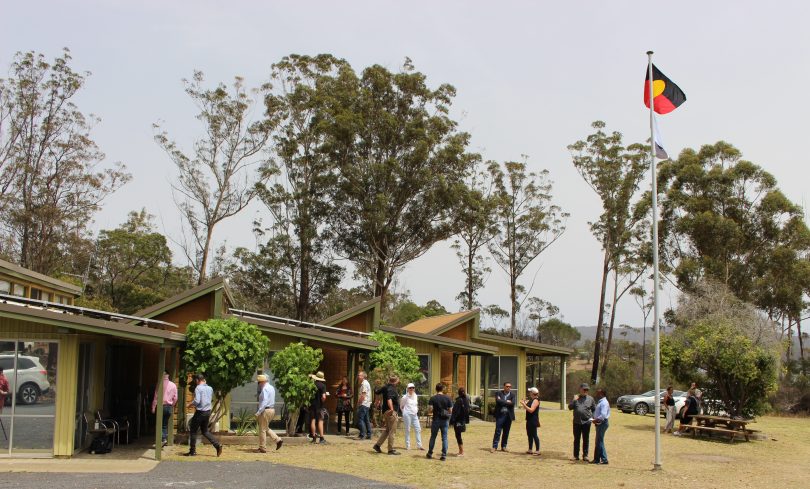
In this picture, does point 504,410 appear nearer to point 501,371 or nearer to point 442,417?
point 442,417

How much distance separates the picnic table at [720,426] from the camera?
67.5ft

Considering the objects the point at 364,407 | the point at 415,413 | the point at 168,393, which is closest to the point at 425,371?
the point at 364,407

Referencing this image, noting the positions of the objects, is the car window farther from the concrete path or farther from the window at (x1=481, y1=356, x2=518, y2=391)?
the window at (x1=481, y1=356, x2=518, y2=391)

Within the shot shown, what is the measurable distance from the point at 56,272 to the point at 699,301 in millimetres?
33214

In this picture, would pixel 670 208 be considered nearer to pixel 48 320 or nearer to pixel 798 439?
pixel 798 439

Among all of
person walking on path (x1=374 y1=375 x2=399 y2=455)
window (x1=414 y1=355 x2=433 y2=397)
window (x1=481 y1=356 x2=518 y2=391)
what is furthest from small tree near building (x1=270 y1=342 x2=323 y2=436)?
window (x1=481 y1=356 x2=518 y2=391)

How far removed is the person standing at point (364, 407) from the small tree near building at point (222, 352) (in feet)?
8.36

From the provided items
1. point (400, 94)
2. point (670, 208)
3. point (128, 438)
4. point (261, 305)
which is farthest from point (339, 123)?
point (128, 438)

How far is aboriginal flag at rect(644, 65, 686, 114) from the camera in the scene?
1466 cm

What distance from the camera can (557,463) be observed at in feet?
48.9

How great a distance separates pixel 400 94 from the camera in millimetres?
42438

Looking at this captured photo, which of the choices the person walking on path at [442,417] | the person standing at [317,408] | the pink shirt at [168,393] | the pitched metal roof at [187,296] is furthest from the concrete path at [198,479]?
the pitched metal roof at [187,296]

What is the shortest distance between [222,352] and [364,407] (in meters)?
3.81

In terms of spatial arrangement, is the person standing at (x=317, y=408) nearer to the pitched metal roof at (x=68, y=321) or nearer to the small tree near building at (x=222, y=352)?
the small tree near building at (x=222, y=352)
